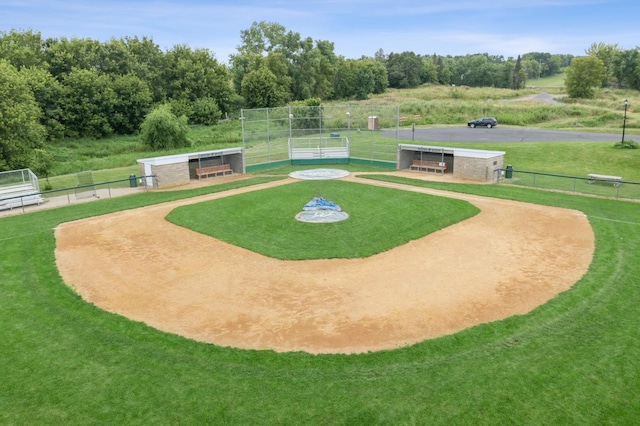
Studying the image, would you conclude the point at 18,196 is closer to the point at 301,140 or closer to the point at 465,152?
the point at 301,140

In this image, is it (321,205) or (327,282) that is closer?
(327,282)

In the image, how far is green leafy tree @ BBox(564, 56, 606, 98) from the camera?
229ft

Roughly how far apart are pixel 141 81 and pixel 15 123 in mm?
35172

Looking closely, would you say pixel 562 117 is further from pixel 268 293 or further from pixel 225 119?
pixel 268 293

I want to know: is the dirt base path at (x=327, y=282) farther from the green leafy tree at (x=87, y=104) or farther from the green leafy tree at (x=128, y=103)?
the green leafy tree at (x=128, y=103)

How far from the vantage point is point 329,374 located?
937 cm

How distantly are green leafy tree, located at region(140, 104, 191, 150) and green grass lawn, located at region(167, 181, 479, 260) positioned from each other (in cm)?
2548

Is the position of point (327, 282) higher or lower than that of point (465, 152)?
lower

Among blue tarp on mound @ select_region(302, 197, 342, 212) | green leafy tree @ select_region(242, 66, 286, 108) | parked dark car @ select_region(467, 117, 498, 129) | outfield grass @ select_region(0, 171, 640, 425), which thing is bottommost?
outfield grass @ select_region(0, 171, 640, 425)

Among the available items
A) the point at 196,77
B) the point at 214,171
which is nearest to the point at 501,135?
the point at 214,171

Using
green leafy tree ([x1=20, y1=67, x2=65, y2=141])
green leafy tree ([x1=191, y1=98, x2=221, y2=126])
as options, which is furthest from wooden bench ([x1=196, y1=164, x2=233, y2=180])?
green leafy tree ([x1=191, y1=98, x2=221, y2=126])

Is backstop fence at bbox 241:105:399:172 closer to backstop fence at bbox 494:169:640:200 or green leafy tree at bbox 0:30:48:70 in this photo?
backstop fence at bbox 494:169:640:200

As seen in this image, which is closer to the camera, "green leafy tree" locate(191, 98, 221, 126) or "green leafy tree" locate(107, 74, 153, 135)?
"green leafy tree" locate(107, 74, 153, 135)

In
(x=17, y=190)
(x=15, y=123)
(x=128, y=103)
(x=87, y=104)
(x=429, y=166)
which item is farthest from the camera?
(x=128, y=103)
